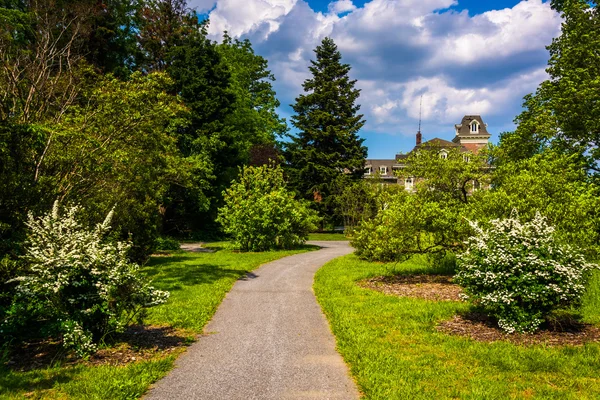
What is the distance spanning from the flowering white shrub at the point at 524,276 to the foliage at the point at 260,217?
602 inches

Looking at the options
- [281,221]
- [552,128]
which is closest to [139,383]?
[281,221]

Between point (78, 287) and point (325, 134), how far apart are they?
33.9 m

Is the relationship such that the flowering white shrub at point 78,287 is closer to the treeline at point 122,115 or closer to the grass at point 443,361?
the treeline at point 122,115

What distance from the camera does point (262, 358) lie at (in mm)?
6039

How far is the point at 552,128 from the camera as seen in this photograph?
63.8 ft

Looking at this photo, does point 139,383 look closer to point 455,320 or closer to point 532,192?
point 455,320

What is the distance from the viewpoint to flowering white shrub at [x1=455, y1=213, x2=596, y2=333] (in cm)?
668

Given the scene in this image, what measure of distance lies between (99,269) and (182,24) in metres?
32.1

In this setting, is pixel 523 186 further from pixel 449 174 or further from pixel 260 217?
pixel 260 217

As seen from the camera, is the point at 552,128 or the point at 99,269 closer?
the point at 99,269

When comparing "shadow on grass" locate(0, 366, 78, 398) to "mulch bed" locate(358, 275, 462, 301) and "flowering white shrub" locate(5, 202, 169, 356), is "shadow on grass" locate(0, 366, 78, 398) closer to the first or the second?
"flowering white shrub" locate(5, 202, 169, 356)

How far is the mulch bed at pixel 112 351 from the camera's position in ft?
18.9

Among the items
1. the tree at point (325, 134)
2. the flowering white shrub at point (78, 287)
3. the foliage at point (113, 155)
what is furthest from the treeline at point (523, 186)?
the tree at point (325, 134)

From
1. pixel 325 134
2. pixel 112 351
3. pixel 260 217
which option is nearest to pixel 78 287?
pixel 112 351
